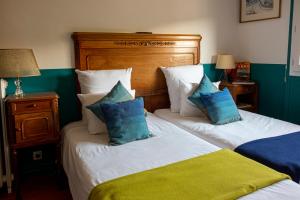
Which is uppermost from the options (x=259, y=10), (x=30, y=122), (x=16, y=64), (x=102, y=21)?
(x=259, y=10)

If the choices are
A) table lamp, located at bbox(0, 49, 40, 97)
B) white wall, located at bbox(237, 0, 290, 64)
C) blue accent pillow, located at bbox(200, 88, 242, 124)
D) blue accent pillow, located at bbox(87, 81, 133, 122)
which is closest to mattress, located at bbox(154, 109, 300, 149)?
blue accent pillow, located at bbox(200, 88, 242, 124)

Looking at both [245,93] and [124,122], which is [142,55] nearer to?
[124,122]

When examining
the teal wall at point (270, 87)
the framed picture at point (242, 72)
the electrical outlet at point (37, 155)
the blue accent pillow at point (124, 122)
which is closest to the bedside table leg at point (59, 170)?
the electrical outlet at point (37, 155)

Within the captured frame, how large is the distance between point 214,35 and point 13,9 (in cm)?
233

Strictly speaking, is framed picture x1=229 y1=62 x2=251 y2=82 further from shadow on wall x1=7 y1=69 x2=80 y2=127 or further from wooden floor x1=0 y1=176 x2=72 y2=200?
wooden floor x1=0 y1=176 x2=72 y2=200

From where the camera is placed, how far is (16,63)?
2164mm

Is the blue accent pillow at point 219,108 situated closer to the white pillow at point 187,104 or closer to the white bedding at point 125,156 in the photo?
the white pillow at point 187,104

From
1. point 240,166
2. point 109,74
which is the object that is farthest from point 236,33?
point 240,166

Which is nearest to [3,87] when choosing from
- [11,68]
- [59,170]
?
[11,68]

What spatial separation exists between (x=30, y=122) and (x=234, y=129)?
174 centimetres

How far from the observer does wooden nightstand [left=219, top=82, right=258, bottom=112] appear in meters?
3.25

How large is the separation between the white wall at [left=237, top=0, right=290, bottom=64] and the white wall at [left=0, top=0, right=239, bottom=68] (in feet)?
0.11

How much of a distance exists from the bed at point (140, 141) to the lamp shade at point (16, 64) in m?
0.54

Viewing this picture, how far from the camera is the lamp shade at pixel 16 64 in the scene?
6.98 feet
